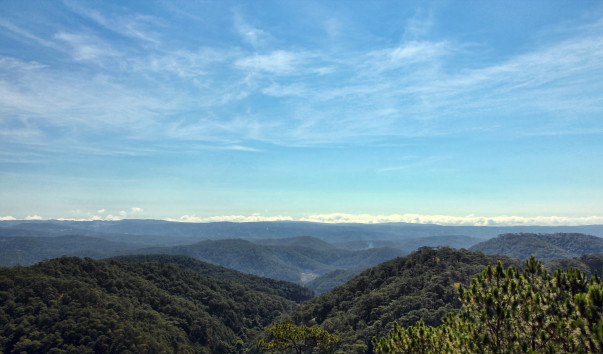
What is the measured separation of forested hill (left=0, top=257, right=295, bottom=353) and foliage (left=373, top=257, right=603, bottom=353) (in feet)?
390

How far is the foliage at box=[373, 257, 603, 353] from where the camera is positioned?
607 inches

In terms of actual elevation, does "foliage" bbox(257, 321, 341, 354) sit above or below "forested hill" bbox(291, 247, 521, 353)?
above

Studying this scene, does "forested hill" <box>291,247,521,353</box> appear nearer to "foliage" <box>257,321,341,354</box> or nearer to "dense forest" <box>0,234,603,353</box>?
"dense forest" <box>0,234,603,353</box>

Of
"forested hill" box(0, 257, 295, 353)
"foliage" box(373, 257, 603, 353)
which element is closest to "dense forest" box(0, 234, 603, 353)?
"forested hill" box(0, 257, 295, 353)

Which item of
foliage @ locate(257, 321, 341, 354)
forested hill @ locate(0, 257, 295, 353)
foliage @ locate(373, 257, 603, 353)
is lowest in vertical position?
forested hill @ locate(0, 257, 295, 353)

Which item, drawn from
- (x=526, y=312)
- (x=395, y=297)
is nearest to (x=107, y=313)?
(x=395, y=297)

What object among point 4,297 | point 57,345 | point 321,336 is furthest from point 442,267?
point 4,297

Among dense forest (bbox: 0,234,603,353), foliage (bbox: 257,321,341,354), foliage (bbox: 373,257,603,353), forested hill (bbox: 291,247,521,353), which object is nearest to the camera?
foliage (bbox: 373,257,603,353)

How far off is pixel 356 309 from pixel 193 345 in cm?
7228

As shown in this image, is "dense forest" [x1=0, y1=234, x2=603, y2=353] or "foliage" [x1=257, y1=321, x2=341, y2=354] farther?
"dense forest" [x1=0, y1=234, x2=603, y2=353]

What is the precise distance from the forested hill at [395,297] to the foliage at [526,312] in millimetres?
82508

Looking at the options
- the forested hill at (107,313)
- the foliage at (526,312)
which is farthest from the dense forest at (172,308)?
the foliage at (526,312)

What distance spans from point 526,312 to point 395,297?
393ft

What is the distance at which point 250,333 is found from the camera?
17925cm
